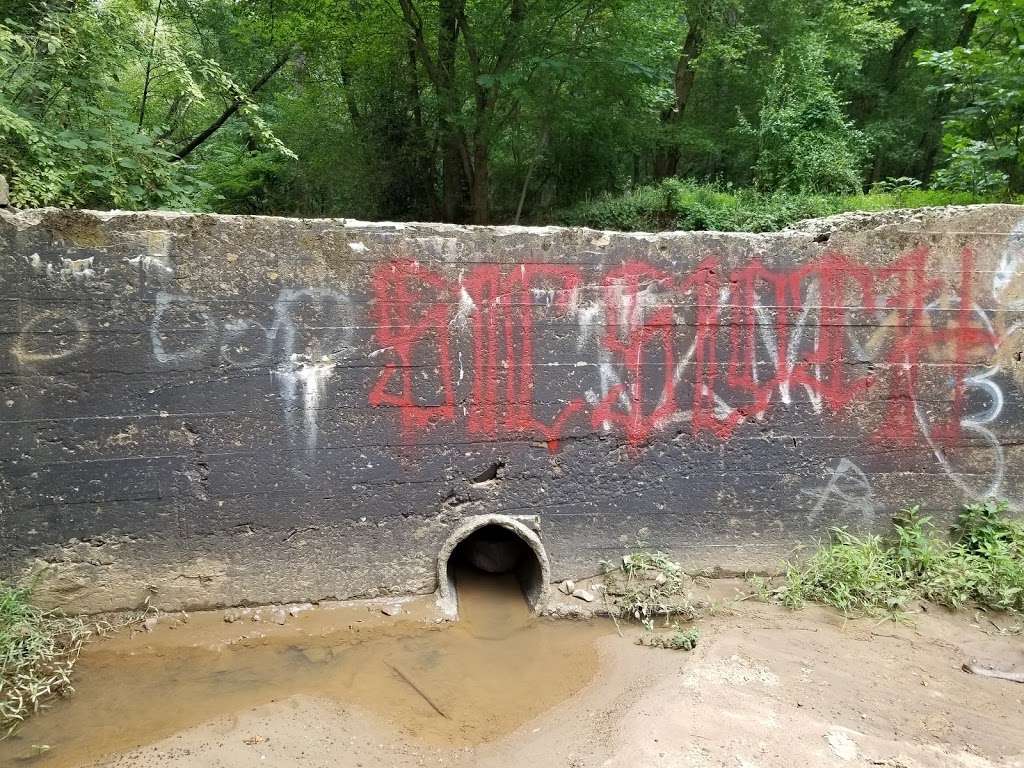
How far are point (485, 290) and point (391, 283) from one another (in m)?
0.51

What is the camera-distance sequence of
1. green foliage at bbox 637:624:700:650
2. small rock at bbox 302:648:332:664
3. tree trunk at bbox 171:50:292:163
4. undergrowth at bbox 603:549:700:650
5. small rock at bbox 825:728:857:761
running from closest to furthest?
1. small rock at bbox 825:728:857:761
2. small rock at bbox 302:648:332:664
3. green foliage at bbox 637:624:700:650
4. undergrowth at bbox 603:549:700:650
5. tree trunk at bbox 171:50:292:163

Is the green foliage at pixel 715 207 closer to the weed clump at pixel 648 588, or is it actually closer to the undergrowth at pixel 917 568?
the undergrowth at pixel 917 568

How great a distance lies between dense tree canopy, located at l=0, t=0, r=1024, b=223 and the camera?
16.9 ft

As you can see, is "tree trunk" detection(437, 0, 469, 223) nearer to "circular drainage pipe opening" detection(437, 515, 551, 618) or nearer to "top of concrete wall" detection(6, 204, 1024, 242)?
"top of concrete wall" detection(6, 204, 1024, 242)

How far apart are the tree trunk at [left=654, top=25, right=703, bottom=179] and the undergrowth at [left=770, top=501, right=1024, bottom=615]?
343 inches

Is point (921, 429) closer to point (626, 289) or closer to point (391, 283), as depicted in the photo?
point (626, 289)

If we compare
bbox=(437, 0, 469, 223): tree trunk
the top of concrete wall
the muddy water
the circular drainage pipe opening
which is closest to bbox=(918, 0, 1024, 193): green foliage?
the top of concrete wall

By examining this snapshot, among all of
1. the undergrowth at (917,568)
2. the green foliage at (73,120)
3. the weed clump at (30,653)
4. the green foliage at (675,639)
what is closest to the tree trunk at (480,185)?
the green foliage at (73,120)

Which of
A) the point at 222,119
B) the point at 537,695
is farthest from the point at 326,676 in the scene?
the point at 222,119

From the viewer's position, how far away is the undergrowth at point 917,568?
3.66 meters

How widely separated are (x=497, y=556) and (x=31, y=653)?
2.49 m

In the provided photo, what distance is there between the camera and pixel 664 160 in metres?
12.8

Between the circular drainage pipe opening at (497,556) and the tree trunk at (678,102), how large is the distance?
9.04 m

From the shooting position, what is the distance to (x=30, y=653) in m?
2.98
